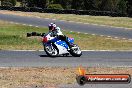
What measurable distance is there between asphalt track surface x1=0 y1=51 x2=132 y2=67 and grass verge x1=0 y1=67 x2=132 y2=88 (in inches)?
48.1

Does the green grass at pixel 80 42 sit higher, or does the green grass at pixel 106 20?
the green grass at pixel 80 42

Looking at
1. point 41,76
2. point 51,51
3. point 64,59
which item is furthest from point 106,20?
point 41,76

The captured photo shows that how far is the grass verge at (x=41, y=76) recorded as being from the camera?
1295cm

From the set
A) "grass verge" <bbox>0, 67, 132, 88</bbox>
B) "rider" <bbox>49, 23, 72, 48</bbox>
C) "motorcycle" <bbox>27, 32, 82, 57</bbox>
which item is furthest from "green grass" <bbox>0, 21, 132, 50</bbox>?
"grass verge" <bbox>0, 67, 132, 88</bbox>

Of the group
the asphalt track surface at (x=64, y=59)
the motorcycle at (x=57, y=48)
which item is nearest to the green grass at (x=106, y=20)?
the asphalt track surface at (x=64, y=59)

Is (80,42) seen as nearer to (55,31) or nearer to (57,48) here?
(57,48)

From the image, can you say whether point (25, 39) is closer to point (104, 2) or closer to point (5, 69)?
point (5, 69)

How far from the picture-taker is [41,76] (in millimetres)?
14438

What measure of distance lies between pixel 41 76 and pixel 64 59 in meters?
4.97

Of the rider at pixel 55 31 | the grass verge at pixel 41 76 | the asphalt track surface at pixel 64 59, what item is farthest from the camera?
the rider at pixel 55 31

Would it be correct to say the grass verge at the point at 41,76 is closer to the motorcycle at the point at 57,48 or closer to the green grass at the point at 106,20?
the motorcycle at the point at 57,48

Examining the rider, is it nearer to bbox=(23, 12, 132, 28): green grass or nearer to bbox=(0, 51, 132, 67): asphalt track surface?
bbox=(0, 51, 132, 67): asphalt track surface

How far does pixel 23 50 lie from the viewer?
72.7ft

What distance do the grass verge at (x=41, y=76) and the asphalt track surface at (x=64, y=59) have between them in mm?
1221
